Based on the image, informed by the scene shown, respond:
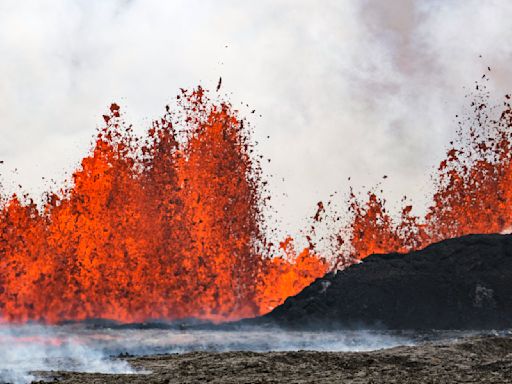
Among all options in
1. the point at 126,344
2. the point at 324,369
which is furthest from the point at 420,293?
the point at 324,369

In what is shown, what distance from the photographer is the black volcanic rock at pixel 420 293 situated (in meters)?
33.2

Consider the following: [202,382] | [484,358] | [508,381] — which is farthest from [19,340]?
[508,381]

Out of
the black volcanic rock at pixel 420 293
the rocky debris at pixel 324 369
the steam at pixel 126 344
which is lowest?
the rocky debris at pixel 324 369

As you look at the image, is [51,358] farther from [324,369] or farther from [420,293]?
[420,293]

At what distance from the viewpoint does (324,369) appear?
15672 mm

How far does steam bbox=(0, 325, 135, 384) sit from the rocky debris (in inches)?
26.7

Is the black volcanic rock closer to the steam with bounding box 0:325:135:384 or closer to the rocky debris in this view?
the steam with bounding box 0:325:135:384

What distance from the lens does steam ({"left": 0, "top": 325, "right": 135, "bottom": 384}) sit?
1619 cm

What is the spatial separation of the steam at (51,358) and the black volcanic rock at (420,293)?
12.2 metres

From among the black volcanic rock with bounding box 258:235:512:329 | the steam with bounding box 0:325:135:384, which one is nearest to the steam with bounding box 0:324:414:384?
the steam with bounding box 0:325:135:384

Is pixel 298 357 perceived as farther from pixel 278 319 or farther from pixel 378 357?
pixel 278 319

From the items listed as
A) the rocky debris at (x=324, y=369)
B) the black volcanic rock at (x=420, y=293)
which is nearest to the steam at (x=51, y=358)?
the rocky debris at (x=324, y=369)

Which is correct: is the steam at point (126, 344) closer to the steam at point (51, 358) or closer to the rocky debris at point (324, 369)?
the steam at point (51, 358)

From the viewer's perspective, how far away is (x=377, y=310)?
3422 cm
